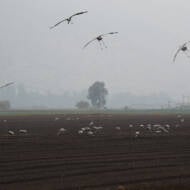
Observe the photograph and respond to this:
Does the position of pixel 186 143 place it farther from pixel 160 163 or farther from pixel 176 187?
pixel 176 187

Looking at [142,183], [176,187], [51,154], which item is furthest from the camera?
[51,154]

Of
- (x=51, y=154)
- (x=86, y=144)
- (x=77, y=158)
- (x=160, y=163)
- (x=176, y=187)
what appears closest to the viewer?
(x=176, y=187)

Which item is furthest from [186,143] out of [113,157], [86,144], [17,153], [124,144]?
[17,153]

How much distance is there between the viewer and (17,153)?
2712 cm

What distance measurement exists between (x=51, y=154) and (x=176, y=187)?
1171 centimetres

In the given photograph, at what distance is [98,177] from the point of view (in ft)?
62.4

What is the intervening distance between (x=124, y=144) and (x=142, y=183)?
50.4 ft

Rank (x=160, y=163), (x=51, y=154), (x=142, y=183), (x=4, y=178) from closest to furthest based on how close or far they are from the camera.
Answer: (x=142, y=183)
(x=4, y=178)
(x=160, y=163)
(x=51, y=154)

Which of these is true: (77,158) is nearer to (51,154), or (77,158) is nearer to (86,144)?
(51,154)

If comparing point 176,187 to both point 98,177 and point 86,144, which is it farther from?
point 86,144

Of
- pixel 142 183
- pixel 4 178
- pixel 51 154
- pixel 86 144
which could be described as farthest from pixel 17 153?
pixel 142 183

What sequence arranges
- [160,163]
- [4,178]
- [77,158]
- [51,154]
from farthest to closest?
[51,154] → [77,158] → [160,163] → [4,178]

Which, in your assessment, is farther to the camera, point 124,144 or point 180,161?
point 124,144

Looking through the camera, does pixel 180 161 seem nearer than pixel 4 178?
No
